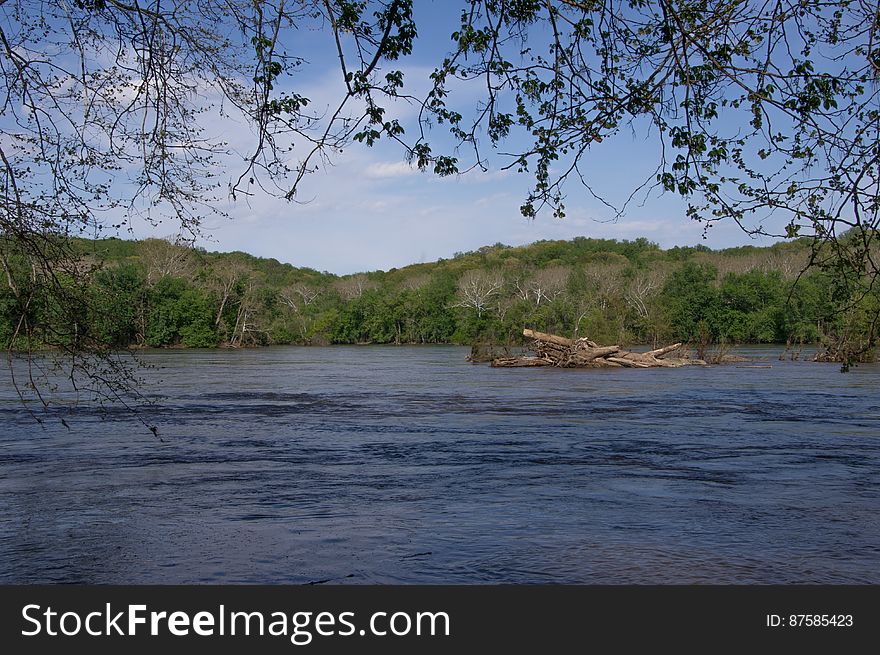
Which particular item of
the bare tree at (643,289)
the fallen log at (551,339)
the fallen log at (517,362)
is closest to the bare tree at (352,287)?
the bare tree at (643,289)

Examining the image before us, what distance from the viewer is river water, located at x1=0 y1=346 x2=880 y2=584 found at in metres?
7.55

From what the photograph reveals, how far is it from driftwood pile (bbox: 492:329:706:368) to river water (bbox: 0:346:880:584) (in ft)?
55.6

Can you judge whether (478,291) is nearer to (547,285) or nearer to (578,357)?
(547,285)

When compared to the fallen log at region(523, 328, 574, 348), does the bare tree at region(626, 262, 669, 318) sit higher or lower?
higher

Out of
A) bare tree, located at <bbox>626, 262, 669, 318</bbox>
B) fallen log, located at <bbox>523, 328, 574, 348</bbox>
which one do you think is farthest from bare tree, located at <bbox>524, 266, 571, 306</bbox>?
fallen log, located at <bbox>523, 328, 574, 348</bbox>

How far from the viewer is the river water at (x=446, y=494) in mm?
7551

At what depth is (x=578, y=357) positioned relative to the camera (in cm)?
3938

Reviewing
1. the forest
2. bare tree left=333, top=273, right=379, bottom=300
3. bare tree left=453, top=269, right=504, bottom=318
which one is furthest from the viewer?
bare tree left=333, top=273, right=379, bottom=300

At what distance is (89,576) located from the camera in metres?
7.21

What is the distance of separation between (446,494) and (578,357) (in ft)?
96.1

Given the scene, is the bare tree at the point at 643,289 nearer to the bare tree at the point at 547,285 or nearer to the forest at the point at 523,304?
the forest at the point at 523,304

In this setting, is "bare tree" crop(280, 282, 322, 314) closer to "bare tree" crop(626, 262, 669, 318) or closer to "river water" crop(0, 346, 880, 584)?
"bare tree" crop(626, 262, 669, 318)

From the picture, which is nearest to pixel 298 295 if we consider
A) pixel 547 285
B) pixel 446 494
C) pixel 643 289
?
pixel 547 285

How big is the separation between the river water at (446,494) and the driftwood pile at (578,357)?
667 inches
